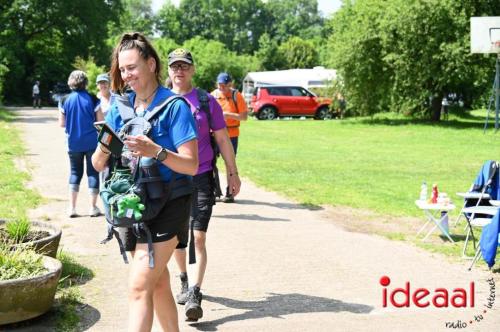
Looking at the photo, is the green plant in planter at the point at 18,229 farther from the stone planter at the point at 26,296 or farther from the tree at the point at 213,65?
the tree at the point at 213,65

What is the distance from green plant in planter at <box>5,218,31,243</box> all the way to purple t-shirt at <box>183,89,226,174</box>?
1675mm

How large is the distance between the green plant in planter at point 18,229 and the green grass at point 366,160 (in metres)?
5.70

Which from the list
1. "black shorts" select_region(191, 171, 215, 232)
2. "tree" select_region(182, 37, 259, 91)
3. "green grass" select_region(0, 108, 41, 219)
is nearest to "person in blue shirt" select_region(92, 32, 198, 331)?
"black shorts" select_region(191, 171, 215, 232)

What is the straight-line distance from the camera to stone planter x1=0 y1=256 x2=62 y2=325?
→ 4688mm

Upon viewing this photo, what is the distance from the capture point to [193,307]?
16.5 feet

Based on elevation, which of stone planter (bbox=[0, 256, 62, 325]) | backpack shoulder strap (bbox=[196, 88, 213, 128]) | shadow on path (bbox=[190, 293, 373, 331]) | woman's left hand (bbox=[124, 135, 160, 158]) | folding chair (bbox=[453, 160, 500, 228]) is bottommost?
shadow on path (bbox=[190, 293, 373, 331])

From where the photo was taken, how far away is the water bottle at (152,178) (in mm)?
3623

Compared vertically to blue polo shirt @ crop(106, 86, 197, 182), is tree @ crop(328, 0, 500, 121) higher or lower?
higher

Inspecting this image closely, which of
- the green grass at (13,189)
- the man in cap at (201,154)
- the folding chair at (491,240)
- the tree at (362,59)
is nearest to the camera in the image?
the man in cap at (201,154)

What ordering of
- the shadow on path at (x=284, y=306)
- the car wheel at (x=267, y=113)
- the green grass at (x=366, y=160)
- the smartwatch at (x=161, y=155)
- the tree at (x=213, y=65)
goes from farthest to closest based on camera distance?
1. the tree at (x=213, y=65)
2. the car wheel at (x=267, y=113)
3. the green grass at (x=366, y=160)
4. the shadow on path at (x=284, y=306)
5. the smartwatch at (x=161, y=155)

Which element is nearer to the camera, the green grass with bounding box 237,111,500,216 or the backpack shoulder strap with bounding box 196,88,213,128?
the backpack shoulder strap with bounding box 196,88,213,128

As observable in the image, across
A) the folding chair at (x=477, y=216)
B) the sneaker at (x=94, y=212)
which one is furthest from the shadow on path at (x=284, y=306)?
the sneaker at (x=94, y=212)

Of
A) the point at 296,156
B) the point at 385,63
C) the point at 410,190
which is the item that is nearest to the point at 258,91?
the point at 385,63

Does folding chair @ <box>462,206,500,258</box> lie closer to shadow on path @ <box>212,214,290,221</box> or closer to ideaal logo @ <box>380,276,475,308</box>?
ideaal logo @ <box>380,276,475,308</box>
